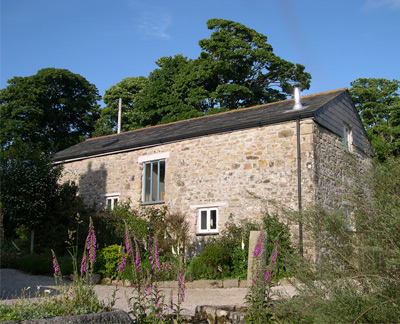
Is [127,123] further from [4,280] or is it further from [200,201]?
[4,280]

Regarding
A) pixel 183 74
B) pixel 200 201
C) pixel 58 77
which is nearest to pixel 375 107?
pixel 183 74

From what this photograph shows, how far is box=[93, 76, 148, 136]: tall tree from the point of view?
106 ft

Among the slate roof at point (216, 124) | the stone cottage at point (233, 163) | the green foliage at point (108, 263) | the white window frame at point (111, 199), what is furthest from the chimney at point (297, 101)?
the white window frame at point (111, 199)

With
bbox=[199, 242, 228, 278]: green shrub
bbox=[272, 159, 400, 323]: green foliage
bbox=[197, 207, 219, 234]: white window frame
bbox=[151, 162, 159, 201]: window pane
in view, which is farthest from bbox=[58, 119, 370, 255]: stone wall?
bbox=[272, 159, 400, 323]: green foliage

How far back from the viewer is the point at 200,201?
13648 millimetres

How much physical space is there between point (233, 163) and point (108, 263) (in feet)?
15.8

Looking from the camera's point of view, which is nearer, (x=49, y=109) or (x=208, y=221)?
(x=208, y=221)

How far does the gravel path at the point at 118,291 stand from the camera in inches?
333

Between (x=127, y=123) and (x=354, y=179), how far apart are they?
27.5m

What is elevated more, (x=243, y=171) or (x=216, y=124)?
(x=216, y=124)

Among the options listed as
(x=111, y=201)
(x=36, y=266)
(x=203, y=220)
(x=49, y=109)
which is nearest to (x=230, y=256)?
(x=203, y=220)

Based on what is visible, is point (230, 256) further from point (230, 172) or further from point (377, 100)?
point (377, 100)

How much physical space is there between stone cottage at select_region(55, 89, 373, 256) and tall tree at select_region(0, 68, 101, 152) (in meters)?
14.3

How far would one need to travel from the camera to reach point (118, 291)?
32.7ft
